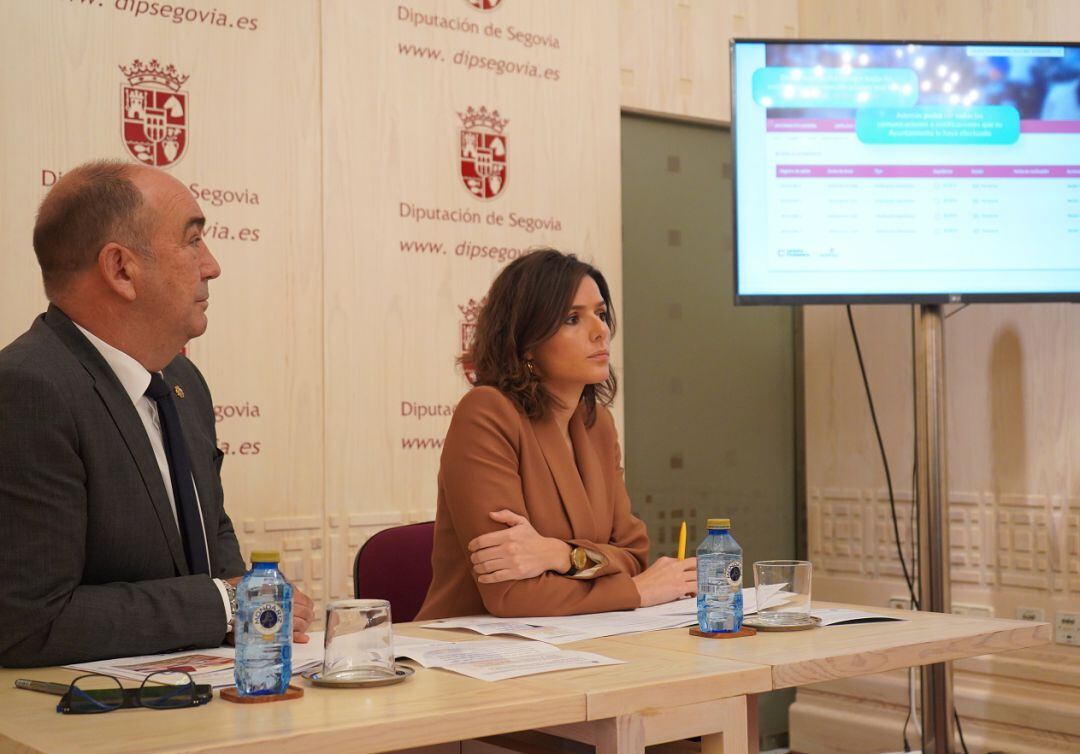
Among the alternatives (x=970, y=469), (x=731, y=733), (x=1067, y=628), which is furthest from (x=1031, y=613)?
(x=731, y=733)

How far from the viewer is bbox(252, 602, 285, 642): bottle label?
1383 mm

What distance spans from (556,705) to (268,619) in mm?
355

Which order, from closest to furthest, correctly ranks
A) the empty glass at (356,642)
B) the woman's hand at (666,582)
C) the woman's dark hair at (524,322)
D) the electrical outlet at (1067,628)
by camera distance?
1. the empty glass at (356,642)
2. the woman's hand at (666,582)
3. the woman's dark hair at (524,322)
4. the electrical outlet at (1067,628)

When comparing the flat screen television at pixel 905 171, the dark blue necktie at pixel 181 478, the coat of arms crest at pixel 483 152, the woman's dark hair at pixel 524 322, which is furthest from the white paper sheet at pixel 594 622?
the coat of arms crest at pixel 483 152

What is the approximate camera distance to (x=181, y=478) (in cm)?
201

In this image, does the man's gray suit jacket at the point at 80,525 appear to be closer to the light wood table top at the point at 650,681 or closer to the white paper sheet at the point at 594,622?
the white paper sheet at the point at 594,622

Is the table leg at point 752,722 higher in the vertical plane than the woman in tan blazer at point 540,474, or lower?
lower

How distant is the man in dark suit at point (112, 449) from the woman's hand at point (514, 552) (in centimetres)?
37

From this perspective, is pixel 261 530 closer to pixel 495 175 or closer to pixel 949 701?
pixel 495 175

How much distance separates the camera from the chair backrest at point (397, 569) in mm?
2596

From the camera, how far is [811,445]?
15.0 ft

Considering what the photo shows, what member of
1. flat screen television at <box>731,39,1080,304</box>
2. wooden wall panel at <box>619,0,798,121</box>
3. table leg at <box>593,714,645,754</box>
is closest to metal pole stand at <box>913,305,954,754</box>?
flat screen television at <box>731,39,1080,304</box>

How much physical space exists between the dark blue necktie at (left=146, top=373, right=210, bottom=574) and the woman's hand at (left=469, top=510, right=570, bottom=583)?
492 millimetres

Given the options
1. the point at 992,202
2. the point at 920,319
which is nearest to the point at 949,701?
the point at 920,319
